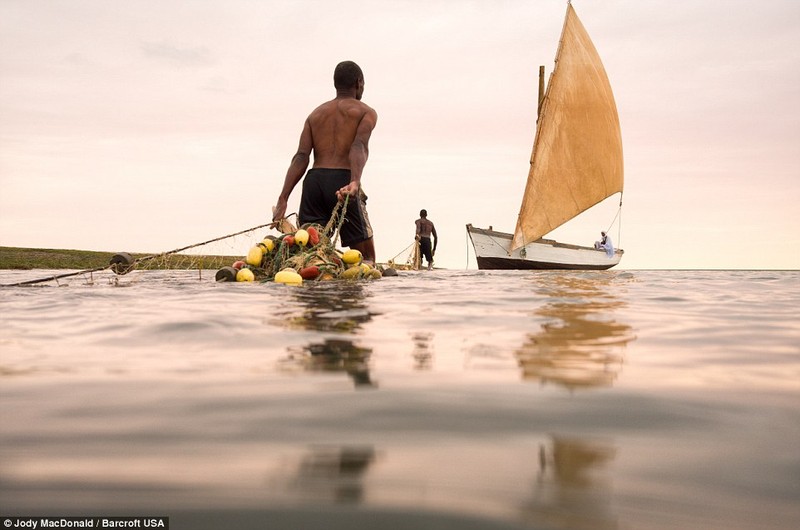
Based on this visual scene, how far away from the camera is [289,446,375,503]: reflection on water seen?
93 cm

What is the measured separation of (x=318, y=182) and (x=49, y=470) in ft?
26.3

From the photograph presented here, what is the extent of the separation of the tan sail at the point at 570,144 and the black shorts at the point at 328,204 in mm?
16240

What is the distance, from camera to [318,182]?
8914 mm

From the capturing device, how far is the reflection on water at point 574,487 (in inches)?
34.2

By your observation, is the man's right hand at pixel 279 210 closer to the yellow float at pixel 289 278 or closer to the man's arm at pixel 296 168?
the man's arm at pixel 296 168

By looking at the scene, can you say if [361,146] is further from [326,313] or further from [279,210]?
[326,313]

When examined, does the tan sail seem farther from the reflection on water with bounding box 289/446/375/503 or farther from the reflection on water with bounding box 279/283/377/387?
the reflection on water with bounding box 289/446/375/503

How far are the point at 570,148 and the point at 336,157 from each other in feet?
58.1

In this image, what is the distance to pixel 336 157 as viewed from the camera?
29.2 ft

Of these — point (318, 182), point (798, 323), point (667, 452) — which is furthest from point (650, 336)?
point (318, 182)

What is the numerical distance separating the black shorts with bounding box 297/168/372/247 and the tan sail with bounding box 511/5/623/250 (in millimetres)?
16240

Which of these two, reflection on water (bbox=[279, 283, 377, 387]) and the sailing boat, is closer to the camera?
reflection on water (bbox=[279, 283, 377, 387])

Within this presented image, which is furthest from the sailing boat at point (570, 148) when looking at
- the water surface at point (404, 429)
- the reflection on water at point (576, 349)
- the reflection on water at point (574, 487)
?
the reflection on water at point (574, 487)

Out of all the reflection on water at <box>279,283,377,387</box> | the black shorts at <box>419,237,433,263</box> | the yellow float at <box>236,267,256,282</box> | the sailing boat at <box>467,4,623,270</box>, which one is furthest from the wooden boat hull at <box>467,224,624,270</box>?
the reflection on water at <box>279,283,377,387</box>
